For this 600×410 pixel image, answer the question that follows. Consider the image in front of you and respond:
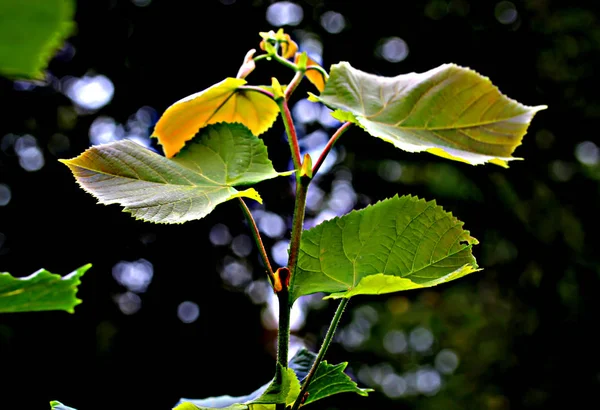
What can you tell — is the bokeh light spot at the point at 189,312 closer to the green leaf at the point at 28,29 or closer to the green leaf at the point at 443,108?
the green leaf at the point at 443,108

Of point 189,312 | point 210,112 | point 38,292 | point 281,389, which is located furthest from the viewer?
point 189,312

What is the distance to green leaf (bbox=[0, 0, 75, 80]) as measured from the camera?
0.33 feet

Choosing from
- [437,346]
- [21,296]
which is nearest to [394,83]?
[21,296]

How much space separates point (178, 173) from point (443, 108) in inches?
8.0

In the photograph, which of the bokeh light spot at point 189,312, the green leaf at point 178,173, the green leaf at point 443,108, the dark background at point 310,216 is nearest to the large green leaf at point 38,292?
the green leaf at point 178,173

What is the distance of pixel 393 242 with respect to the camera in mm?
436

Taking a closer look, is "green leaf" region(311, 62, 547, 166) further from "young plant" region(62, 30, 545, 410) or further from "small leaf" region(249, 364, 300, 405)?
"small leaf" region(249, 364, 300, 405)

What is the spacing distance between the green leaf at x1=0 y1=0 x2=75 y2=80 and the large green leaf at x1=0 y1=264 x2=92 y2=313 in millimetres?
168

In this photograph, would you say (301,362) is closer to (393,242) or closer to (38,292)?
(393,242)

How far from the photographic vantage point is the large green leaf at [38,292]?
261 millimetres

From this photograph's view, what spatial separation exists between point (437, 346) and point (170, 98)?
2.06m

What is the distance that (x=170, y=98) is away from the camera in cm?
329

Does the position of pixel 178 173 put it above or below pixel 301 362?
above

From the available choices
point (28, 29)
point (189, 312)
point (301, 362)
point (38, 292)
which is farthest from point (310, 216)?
point (28, 29)
